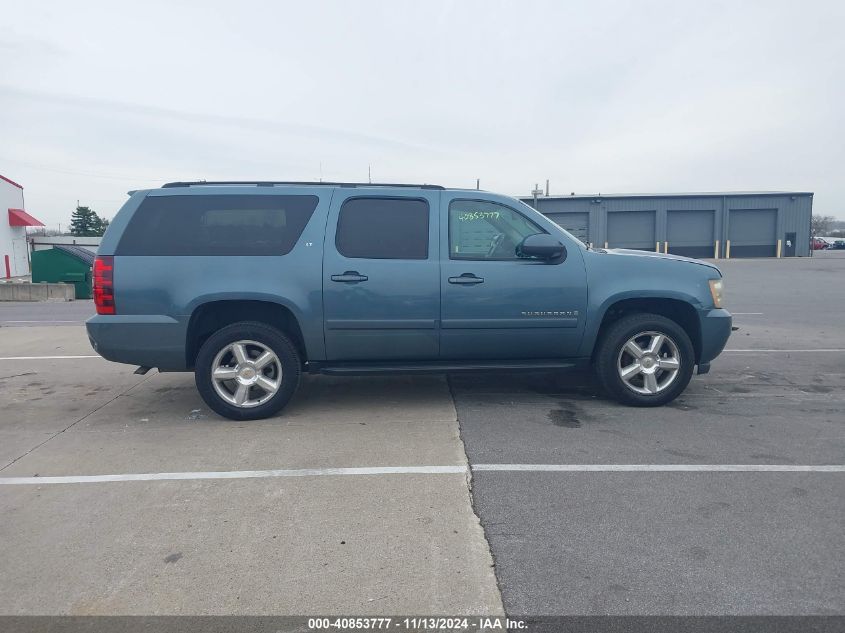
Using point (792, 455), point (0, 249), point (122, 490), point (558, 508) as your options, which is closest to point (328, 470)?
point (122, 490)

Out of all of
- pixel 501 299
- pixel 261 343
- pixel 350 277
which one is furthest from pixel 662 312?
pixel 261 343

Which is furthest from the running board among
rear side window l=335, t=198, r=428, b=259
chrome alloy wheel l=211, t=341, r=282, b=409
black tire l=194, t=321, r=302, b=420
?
rear side window l=335, t=198, r=428, b=259

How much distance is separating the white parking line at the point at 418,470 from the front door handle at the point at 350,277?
171cm

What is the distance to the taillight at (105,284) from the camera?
5348mm

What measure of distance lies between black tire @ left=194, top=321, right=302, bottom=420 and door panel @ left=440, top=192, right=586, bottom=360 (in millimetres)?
Result: 1326

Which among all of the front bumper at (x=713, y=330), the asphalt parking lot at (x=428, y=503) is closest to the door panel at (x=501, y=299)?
→ the asphalt parking lot at (x=428, y=503)

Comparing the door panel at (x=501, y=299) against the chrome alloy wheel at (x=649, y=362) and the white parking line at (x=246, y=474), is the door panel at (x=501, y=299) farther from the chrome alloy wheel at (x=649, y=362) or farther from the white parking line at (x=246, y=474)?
the white parking line at (x=246, y=474)

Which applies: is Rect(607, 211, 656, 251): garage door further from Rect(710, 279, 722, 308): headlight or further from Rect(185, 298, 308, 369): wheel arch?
Rect(185, 298, 308, 369): wheel arch

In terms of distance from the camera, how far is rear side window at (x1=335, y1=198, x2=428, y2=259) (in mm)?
5617

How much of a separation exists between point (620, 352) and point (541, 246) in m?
1.22

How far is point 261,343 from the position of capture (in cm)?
552

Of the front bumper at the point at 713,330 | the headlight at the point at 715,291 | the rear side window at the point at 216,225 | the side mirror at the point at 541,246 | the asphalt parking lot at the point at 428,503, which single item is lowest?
the asphalt parking lot at the point at 428,503

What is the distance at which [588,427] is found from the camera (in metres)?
5.32

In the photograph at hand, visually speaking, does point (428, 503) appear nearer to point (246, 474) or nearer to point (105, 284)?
point (246, 474)
